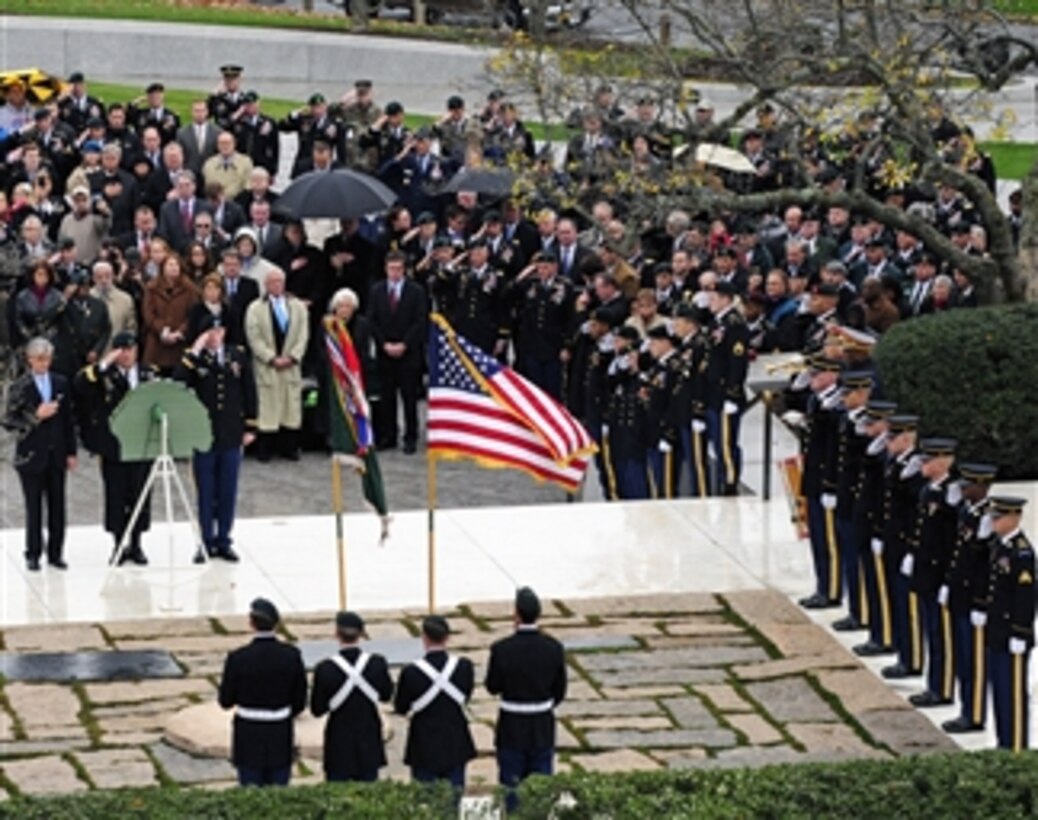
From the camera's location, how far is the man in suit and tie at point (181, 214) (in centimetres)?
2788

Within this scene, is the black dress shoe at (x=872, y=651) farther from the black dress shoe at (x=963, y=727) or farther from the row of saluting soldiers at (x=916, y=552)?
the black dress shoe at (x=963, y=727)

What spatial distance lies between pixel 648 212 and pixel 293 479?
145 inches

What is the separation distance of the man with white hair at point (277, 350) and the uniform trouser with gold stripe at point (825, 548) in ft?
19.3

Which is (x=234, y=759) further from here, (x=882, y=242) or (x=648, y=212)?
(x=882, y=242)

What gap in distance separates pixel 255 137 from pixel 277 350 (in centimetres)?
738

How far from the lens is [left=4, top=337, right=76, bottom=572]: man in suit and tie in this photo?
20781 mm

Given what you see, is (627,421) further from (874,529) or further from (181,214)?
(181,214)

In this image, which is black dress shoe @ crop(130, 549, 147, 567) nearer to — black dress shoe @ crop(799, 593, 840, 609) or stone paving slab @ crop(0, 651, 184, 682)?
stone paving slab @ crop(0, 651, 184, 682)

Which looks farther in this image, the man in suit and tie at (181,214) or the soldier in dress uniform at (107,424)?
the man in suit and tie at (181,214)

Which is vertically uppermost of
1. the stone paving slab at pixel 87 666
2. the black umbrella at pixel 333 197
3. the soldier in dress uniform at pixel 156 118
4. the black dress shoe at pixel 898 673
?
the soldier in dress uniform at pixel 156 118

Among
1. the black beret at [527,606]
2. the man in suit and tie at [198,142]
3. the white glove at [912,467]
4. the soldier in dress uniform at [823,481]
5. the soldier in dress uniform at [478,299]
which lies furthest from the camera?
the man in suit and tie at [198,142]

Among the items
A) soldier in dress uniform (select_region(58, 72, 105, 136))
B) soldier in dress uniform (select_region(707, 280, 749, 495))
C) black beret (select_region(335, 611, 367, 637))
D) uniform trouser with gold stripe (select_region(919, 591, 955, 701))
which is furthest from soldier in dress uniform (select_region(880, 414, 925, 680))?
soldier in dress uniform (select_region(58, 72, 105, 136))

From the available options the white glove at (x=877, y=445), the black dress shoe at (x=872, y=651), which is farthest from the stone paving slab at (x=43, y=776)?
the white glove at (x=877, y=445)

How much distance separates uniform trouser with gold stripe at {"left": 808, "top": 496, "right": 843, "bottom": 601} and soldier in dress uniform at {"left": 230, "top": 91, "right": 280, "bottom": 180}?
12.5 meters
